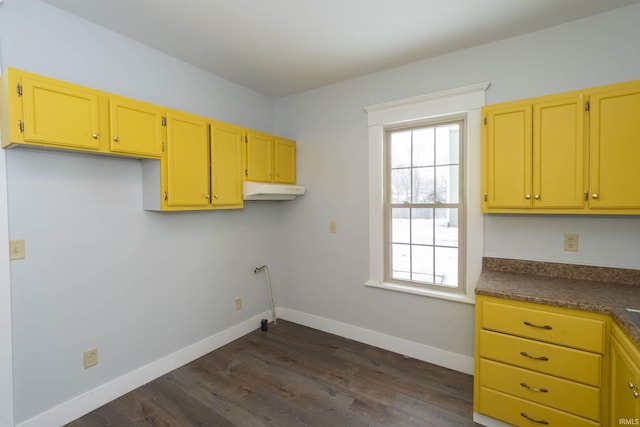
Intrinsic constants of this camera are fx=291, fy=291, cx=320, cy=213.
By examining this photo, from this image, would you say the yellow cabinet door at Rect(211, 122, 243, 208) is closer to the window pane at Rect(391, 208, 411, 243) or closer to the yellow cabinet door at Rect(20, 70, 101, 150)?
the yellow cabinet door at Rect(20, 70, 101, 150)

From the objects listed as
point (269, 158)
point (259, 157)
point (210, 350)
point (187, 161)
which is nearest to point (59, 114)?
point (187, 161)

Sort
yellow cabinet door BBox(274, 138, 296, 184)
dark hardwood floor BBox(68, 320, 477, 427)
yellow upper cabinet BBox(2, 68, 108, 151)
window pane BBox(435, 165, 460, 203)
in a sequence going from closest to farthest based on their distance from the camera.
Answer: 1. yellow upper cabinet BBox(2, 68, 108, 151)
2. dark hardwood floor BBox(68, 320, 477, 427)
3. window pane BBox(435, 165, 460, 203)
4. yellow cabinet door BBox(274, 138, 296, 184)

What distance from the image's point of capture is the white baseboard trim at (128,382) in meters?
1.89

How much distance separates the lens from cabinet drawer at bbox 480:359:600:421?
5.28ft

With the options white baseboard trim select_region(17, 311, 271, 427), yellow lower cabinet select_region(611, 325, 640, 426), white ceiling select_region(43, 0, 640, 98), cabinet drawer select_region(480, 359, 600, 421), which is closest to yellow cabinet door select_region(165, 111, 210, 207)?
white ceiling select_region(43, 0, 640, 98)

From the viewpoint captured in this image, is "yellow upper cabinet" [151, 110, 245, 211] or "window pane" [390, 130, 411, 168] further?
"window pane" [390, 130, 411, 168]

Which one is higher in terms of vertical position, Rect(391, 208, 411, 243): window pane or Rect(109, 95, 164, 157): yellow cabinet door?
Rect(109, 95, 164, 157): yellow cabinet door

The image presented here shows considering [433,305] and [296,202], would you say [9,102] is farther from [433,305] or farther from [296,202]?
[433,305]

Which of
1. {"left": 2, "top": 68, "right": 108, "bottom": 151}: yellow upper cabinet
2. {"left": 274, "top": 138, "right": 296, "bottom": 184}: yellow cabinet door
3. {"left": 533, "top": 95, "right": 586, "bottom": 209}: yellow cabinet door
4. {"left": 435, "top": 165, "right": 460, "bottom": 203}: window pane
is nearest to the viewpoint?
{"left": 2, "top": 68, "right": 108, "bottom": 151}: yellow upper cabinet

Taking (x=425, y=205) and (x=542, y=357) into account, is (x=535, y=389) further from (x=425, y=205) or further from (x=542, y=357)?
(x=425, y=205)

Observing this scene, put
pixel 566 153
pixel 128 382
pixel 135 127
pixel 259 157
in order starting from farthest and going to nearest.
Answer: pixel 259 157
pixel 128 382
pixel 135 127
pixel 566 153

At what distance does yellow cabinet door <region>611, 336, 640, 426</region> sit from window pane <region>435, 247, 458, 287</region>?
47.1 inches

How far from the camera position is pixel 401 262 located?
9.66 feet

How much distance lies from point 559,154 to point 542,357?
1.28 m
